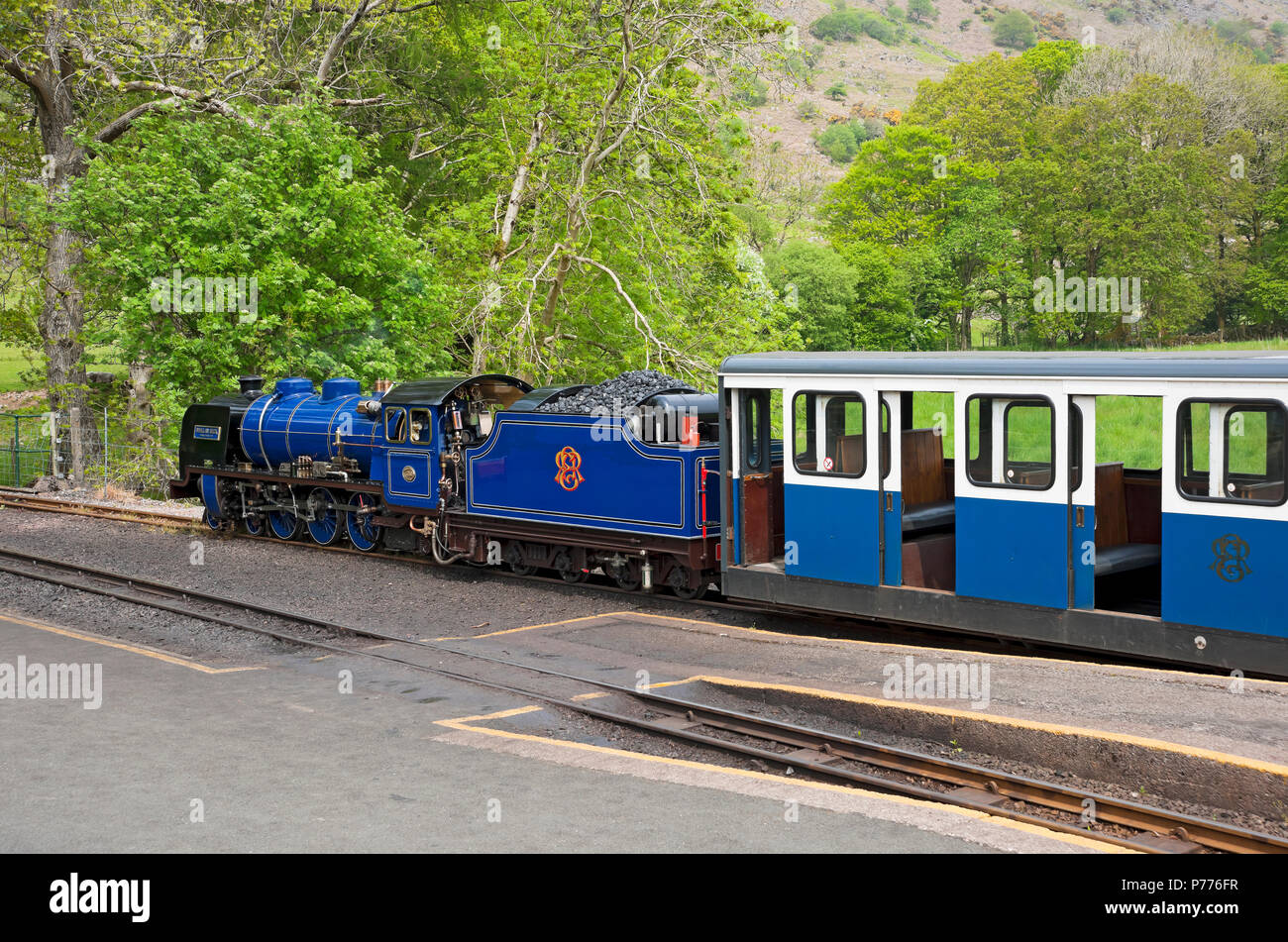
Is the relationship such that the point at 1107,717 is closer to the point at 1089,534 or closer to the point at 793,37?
the point at 1089,534

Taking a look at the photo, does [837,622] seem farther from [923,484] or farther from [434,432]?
[434,432]

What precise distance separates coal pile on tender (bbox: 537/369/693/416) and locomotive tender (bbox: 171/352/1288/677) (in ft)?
0.55

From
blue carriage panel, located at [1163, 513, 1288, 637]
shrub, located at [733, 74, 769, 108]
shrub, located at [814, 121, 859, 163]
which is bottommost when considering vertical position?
blue carriage panel, located at [1163, 513, 1288, 637]

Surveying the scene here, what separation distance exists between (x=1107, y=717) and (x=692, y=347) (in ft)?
60.3

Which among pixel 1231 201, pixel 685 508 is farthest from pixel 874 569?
pixel 1231 201

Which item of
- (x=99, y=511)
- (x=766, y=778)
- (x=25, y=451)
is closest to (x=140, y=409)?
(x=25, y=451)

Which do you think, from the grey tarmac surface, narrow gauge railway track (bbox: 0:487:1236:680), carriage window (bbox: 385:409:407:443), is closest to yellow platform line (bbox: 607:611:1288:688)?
narrow gauge railway track (bbox: 0:487:1236:680)

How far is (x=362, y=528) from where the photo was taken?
744 inches

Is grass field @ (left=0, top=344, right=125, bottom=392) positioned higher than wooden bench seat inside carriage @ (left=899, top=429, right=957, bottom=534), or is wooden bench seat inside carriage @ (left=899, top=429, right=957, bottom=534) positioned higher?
grass field @ (left=0, top=344, right=125, bottom=392)

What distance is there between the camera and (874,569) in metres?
11.4

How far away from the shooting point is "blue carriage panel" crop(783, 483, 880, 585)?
11391 mm

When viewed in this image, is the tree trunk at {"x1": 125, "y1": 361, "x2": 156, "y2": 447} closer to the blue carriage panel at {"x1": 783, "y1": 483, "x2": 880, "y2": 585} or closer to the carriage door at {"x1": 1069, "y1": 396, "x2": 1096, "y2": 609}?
the blue carriage panel at {"x1": 783, "y1": 483, "x2": 880, "y2": 585}

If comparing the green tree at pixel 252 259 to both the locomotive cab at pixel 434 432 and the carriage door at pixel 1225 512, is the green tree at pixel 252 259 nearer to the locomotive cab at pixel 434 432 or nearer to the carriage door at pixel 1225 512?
the locomotive cab at pixel 434 432

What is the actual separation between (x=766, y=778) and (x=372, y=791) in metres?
2.59
